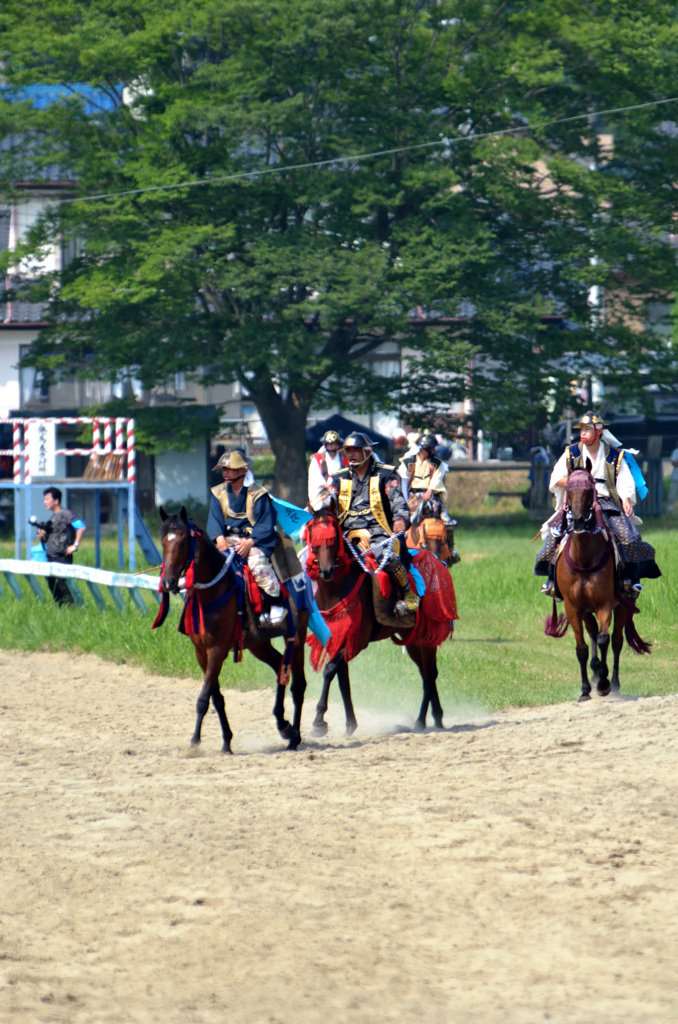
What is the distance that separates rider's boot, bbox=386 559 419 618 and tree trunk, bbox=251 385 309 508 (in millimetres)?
22912

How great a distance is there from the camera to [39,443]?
23969 millimetres

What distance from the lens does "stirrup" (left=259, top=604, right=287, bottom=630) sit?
390 inches

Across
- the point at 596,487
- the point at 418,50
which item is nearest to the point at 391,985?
the point at 596,487

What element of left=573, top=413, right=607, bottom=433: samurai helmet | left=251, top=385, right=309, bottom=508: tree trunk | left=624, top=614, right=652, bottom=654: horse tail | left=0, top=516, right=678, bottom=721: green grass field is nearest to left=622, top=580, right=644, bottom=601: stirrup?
left=624, top=614, right=652, bottom=654: horse tail

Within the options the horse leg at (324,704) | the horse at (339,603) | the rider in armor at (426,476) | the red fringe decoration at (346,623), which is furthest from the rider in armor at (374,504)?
the rider in armor at (426,476)

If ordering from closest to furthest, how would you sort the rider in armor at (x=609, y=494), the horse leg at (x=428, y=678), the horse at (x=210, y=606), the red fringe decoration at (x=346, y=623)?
1. the horse at (x=210, y=606)
2. the red fringe decoration at (x=346, y=623)
3. the horse leg at (x=428, y=678)
4. the rider in armor at (x=609, y=494)

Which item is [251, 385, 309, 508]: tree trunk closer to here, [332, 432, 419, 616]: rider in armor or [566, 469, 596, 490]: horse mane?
[566, 469, 596, 490]: horse mane

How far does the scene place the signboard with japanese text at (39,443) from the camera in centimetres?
2392

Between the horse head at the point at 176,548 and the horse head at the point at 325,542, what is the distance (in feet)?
3.91

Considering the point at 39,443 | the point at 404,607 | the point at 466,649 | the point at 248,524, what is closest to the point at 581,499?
the point at 404,607

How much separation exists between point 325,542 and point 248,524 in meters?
0.62

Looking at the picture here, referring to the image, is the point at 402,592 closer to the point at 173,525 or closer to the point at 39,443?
the point at 173,525

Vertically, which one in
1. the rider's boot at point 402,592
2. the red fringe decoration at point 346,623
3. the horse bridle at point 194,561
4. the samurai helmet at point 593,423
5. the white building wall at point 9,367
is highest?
the white building wall at point 9,367

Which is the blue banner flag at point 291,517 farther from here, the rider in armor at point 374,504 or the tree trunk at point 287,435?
the tree trunk at point 287,435
